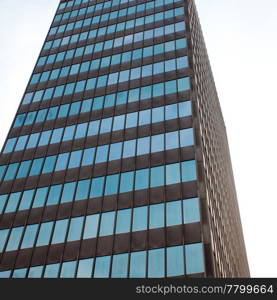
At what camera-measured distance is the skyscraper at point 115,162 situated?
3612 centimetres

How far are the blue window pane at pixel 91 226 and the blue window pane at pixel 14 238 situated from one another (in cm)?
708

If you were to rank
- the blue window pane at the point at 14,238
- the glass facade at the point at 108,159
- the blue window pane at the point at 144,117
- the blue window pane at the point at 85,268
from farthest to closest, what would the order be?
the blue window pane at the point at 144,117
the blue window pane at the point at 14,238
the glass facade at the point at 108,159
the blue window pane at the point at 85,268

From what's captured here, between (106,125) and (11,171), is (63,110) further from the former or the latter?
(11,171)

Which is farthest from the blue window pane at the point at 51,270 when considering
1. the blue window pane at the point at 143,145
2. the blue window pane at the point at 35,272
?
the blue window pane at the point at 143,145

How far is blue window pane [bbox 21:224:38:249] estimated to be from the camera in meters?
39.5

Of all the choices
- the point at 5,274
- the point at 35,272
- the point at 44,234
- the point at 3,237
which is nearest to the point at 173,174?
the point at 44,234

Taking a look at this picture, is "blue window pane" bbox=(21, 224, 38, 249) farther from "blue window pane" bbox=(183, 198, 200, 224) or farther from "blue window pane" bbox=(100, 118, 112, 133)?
"blue window pane" bbox=(183, 198, 200, 224)

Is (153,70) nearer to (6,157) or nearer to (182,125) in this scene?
(182,125)

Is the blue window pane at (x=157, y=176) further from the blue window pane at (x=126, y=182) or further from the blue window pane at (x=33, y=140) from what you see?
the blue window pane at (x=33, y=140)

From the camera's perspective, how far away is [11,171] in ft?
159

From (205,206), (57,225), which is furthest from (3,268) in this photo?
(205,206)

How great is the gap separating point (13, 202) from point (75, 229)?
9.27m

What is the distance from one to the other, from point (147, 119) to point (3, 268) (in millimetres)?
22778

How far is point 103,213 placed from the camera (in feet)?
131
